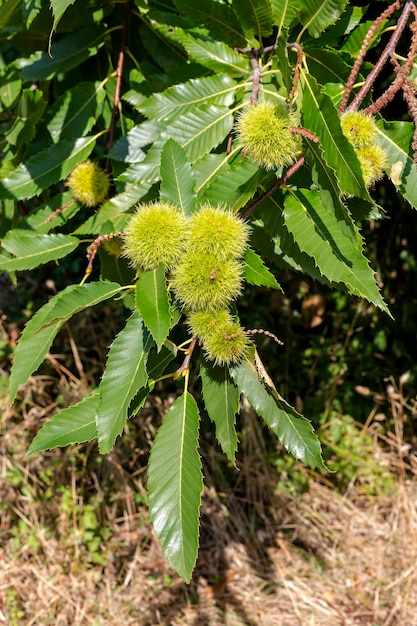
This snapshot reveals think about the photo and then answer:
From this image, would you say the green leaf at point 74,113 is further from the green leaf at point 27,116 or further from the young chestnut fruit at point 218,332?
the young chestnut fruit at point 218,332

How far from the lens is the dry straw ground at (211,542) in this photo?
2465mm

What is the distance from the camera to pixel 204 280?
34.4 inches

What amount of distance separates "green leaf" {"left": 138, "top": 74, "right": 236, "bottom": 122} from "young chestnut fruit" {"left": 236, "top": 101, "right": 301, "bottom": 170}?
287 mm

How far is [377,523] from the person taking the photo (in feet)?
9.06

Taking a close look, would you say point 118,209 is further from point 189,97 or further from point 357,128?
point 357,128

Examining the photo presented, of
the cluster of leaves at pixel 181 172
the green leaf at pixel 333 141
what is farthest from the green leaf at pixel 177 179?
the green leaf at pixel 333 141

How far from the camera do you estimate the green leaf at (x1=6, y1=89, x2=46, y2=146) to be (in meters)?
1.39

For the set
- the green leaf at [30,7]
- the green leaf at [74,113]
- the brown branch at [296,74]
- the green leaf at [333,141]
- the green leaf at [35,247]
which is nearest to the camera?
the green leaf at [333,141]

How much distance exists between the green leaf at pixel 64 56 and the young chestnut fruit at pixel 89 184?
261mm

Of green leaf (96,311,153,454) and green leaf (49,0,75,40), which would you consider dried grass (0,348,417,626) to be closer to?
green leaf (96,311,153,454)

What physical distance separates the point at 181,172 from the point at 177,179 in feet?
0.07

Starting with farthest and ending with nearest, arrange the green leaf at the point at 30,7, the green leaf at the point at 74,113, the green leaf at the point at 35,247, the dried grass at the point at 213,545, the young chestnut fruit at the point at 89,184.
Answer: the dried grass at the point at 213,545, the green leaf at the point at 74,113, the young chestnut fruit at the point at 89,184, the green leaf at the point at 35,247, the green leaf at the point at 30,7

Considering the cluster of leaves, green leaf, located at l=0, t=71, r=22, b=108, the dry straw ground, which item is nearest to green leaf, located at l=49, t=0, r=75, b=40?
the cluster of leaves

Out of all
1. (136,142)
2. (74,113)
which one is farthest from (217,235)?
(74,113)
